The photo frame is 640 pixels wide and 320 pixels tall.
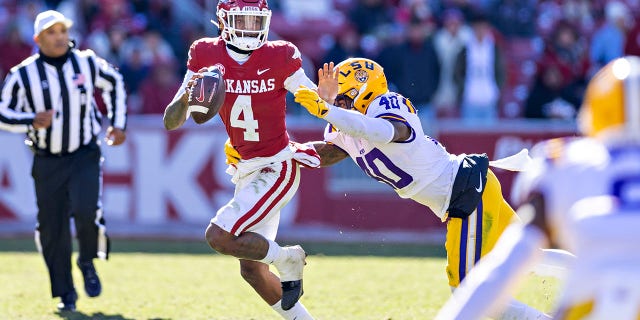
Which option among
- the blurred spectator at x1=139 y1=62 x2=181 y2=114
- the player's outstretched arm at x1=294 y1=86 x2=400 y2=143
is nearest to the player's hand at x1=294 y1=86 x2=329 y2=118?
the player's outstretched arm at x1=294 y1=86 x2=400 y2=143

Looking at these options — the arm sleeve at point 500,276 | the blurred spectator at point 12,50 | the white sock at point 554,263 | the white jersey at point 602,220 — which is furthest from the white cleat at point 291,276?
the blurred spectator at point 12,50

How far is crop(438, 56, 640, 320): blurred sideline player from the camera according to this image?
2.65m

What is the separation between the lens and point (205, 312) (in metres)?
6.11

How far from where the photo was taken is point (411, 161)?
4.98 m

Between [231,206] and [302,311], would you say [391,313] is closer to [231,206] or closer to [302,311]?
[302,311]

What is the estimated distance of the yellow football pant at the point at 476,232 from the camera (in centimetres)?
491

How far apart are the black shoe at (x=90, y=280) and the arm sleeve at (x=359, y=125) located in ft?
8.00

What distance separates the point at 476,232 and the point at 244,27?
1.48 metres

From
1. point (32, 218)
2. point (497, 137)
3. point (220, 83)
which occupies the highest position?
point (220, 83)

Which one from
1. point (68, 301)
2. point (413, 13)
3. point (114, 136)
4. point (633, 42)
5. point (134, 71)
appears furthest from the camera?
point (413, 13)

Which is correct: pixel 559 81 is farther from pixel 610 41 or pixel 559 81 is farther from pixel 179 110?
pixel 179 110

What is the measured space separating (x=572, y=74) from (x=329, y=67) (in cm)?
693

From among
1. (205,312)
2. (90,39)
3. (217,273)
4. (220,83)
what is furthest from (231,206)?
(90,39)

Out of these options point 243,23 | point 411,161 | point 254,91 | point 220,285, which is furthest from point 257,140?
point 220,285
